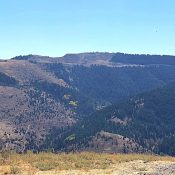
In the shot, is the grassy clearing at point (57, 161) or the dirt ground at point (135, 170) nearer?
the dirt ground at point (135, 170)

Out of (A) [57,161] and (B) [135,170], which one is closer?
(B) [135,170]

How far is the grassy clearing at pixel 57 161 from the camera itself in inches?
1476

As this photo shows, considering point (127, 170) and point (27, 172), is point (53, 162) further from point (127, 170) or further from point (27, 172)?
point (127, 170)

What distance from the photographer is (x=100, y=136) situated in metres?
179

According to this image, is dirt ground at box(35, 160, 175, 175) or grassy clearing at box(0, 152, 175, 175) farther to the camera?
grassy clearing at box(0, 152, 175, 175)

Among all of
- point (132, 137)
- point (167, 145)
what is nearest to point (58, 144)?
point (132, 137)

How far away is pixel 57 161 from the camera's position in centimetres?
4009

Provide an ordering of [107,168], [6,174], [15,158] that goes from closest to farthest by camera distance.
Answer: [6,174], [107,168], [15,158]

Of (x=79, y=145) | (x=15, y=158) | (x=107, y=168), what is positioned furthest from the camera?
(x=79, y=145)

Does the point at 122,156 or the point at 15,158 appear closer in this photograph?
the point at 15,158

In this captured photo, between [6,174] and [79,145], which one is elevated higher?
[6,174]

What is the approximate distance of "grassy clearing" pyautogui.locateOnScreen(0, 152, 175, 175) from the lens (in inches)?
1476

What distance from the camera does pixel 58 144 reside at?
7608 inches

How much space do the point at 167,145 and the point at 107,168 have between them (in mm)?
146351
